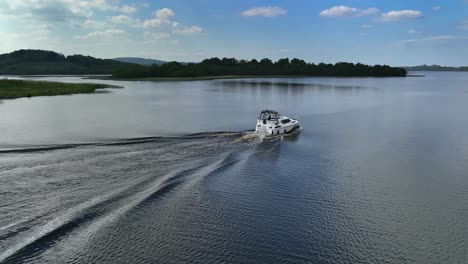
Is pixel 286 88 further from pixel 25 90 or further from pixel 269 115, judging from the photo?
pixel 269 115

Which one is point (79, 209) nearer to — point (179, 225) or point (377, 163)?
point (179, 225)

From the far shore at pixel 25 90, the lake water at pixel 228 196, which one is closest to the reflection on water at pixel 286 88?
the far shore at pixel 25 90

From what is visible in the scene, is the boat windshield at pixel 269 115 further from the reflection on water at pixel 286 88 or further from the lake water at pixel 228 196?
the reflection on water at pixel 286 88

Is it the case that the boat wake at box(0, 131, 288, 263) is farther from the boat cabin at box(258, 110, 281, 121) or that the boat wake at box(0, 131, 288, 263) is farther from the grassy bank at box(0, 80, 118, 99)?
the grassy bank at box(0, 80, 118, 99)

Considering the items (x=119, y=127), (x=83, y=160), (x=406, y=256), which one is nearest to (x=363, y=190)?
(x=406, y=256)

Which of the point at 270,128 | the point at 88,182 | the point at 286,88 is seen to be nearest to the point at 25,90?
the point at 270,128

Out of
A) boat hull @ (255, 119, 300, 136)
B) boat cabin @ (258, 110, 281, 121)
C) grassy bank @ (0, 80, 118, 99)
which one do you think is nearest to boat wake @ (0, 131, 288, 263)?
boat hull @ (255, 119, 300, 136)
